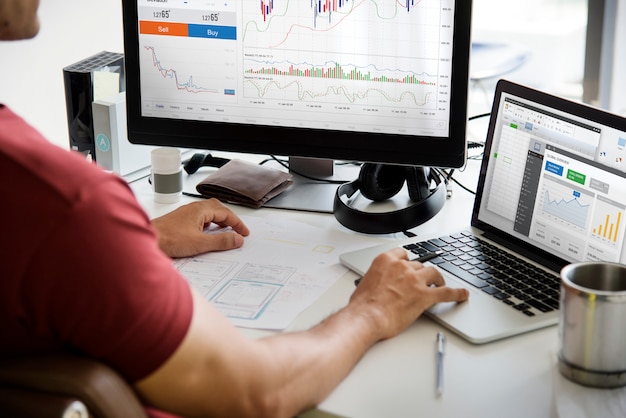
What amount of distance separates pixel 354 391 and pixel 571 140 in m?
0.55

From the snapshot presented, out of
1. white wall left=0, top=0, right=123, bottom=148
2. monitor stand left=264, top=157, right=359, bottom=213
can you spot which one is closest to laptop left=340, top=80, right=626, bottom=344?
monitor stand left=264, top=157, right=359, bottom=213

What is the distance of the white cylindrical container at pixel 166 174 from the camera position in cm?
162

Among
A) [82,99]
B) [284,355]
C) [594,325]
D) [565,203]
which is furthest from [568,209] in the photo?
[82,99]

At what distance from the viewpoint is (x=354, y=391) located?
39.8 inches

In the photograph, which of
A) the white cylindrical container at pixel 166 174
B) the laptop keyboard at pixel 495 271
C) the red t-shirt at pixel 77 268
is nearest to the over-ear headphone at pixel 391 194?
the laptop keyboard at pixel 495 271

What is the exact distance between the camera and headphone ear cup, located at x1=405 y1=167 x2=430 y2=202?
1563mm

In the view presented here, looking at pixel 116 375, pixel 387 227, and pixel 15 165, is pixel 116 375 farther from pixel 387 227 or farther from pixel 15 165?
pixel 387 227

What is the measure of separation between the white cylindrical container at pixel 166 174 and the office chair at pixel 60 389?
33.1 inches

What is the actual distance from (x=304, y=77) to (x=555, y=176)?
0.51 m

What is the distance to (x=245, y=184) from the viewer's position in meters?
1.65

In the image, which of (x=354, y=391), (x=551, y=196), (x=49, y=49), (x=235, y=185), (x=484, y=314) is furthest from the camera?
(x=49, y=49)

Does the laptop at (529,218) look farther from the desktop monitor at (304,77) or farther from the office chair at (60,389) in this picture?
the office chair at (60,389)

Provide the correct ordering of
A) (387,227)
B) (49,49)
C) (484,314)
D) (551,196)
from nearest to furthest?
(484,314) → (551,196) → (387,227) → (49,49)

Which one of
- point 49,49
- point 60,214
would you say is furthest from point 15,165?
point 49,49
